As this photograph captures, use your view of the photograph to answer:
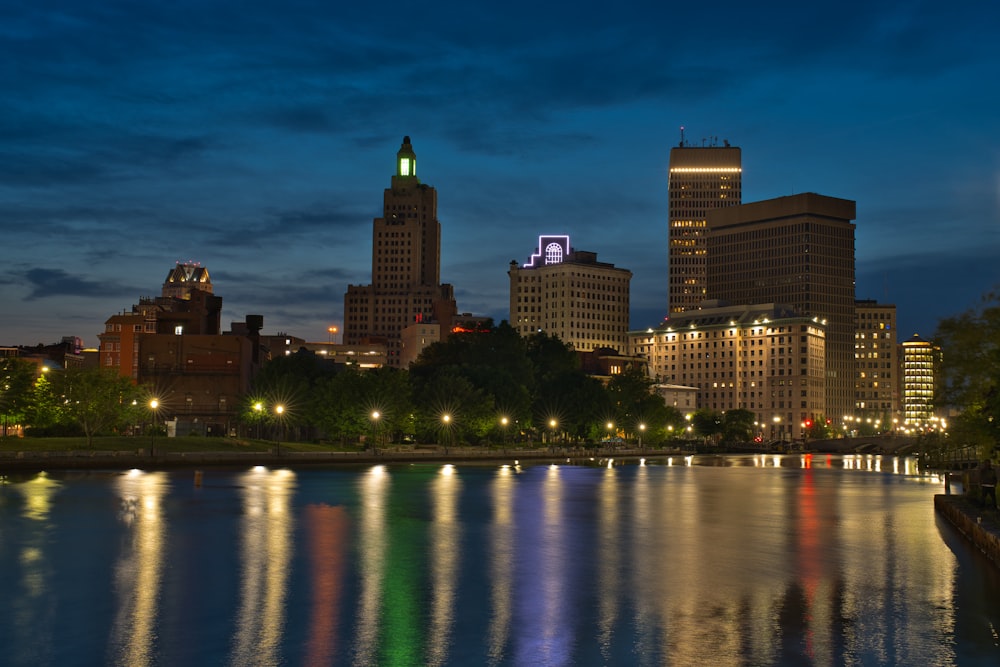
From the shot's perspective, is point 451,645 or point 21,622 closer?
point 451,645

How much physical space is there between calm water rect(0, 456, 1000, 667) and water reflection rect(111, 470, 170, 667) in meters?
0.12

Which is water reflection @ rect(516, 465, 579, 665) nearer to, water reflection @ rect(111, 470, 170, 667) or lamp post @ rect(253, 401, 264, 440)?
water reflection @ rect(111, 470, 170, 667)

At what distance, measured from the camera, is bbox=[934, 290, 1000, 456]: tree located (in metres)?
61.5

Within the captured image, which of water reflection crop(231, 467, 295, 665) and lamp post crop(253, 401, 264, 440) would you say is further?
lamp post crop(253, 401, 264, 440)

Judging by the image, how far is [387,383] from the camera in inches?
5866

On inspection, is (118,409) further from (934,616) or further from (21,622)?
(934,616)

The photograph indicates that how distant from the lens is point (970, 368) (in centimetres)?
6644

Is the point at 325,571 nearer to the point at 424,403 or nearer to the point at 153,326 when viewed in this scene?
the point at 424,403

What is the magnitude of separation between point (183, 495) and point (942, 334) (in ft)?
165

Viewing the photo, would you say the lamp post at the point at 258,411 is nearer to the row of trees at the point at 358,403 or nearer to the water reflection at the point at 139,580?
the row of trees at the point at 358,403

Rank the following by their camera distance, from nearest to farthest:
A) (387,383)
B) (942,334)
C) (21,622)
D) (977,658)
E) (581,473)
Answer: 1. (977,658)
2. (21,622)
3. (942,334)
4. (581,473)
5. (387,383)

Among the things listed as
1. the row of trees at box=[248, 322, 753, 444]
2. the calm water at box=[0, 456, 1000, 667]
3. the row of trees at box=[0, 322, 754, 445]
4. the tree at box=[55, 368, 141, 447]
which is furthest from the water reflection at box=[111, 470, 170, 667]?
the row of trees at box=[248, 322, 753, 444]

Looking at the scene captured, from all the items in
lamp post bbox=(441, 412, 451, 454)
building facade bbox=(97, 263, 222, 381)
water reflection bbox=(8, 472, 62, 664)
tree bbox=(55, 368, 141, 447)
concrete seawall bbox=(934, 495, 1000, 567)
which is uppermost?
building facade bbox=(97, 263, 222, 381)

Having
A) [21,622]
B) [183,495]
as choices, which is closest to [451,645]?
[21,622]
